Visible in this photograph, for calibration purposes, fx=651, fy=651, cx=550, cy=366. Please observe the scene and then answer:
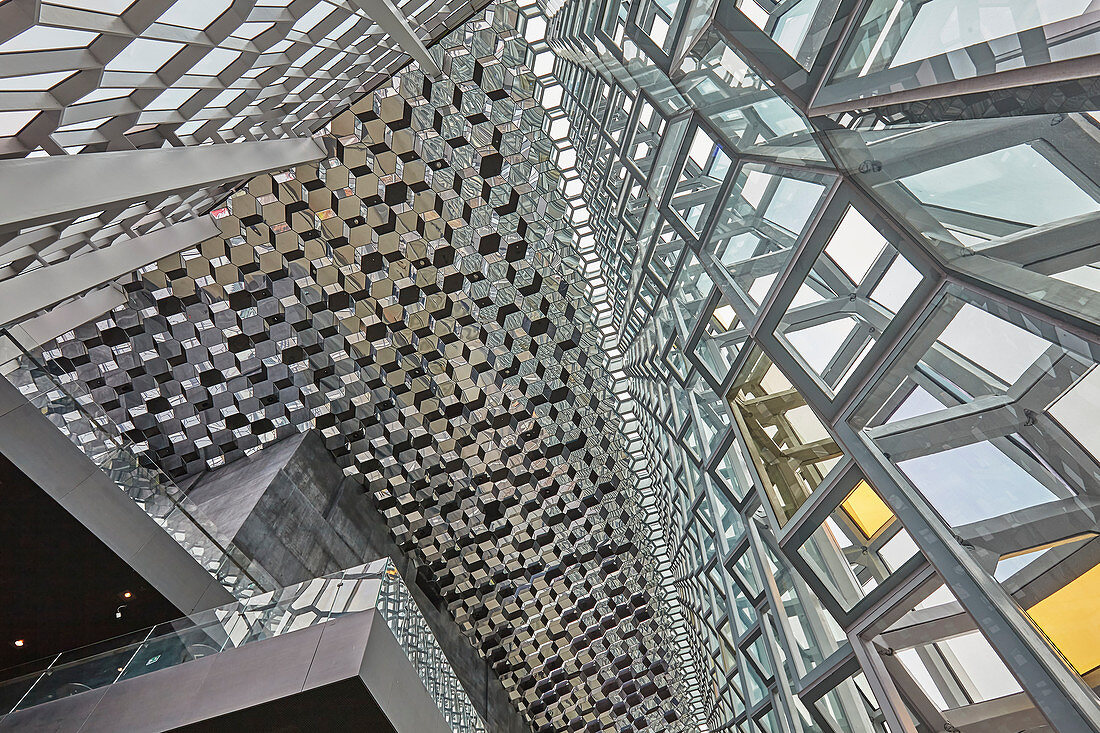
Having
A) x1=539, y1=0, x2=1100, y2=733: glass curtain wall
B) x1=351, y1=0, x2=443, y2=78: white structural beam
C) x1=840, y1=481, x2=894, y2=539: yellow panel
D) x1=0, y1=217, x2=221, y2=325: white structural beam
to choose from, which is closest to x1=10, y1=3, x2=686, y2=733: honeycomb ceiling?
x1=0, y1=217, x2=221, y2=325: white structural beam

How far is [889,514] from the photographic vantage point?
4199mm

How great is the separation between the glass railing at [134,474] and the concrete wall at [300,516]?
1.60 metres

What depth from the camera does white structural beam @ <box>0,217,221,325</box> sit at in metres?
10.0

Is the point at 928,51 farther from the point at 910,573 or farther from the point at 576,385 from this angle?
the point at 576,385

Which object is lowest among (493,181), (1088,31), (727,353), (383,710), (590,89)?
(1088,31)

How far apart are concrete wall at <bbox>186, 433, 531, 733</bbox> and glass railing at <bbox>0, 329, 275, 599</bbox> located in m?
1.60

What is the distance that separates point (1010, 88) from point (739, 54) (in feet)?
8.35

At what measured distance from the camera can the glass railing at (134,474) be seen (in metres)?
9.92

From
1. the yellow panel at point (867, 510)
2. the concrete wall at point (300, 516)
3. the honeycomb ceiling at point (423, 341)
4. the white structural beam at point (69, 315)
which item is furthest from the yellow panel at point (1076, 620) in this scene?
the white structural beam at point (69, 315)

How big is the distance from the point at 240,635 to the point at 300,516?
8.95 m

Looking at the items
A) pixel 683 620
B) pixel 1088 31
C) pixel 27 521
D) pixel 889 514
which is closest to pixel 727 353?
pixel 889 514

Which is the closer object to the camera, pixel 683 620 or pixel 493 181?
pixel 493 181

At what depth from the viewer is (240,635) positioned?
8766mm

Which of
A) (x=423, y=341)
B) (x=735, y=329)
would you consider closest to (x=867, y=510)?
(x=735, y=329)
